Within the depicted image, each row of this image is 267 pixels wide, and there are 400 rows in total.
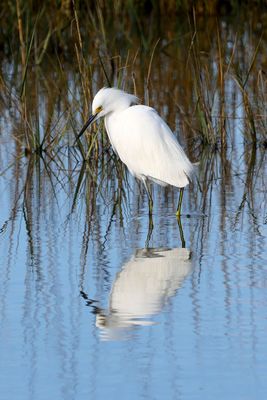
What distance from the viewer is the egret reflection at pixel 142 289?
4820 mm

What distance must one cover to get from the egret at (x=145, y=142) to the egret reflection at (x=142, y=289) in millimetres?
863

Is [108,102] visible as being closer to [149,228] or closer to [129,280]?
[149,228]

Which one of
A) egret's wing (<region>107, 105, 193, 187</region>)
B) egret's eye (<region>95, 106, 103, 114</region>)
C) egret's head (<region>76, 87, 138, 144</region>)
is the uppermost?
egret's head (<region>76, 87, 138, 144</region>)

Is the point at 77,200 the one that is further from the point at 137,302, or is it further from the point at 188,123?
the point at 137,302

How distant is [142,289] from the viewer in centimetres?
537

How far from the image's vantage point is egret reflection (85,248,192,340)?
15.8ft

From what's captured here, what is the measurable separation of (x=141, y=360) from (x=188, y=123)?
198 inches

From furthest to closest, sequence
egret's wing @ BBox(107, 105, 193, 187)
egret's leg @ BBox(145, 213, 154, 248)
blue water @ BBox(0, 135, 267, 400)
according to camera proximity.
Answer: egret's wing @ BBox(107, 105, 193, 187) < egret's leg @ BBox(145, 213, 154, 248) < blue water @ BBox(0, 135, 267, 400)

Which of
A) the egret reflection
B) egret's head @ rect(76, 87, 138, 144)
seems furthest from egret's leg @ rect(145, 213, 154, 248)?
egret's head @ rect(76, 87, 138, 144)

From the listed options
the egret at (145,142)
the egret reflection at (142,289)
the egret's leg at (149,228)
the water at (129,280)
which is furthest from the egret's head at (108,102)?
the egret reflection at (142,289)

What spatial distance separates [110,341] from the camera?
4617mm

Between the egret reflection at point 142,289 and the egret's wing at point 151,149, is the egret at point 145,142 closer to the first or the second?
the egret's wing at point 151,149

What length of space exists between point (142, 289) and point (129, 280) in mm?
189

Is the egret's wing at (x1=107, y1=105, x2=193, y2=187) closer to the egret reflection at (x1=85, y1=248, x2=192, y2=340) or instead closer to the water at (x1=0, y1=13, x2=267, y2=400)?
the water at (x1=0, y1=13, x2=267, y2=400)
